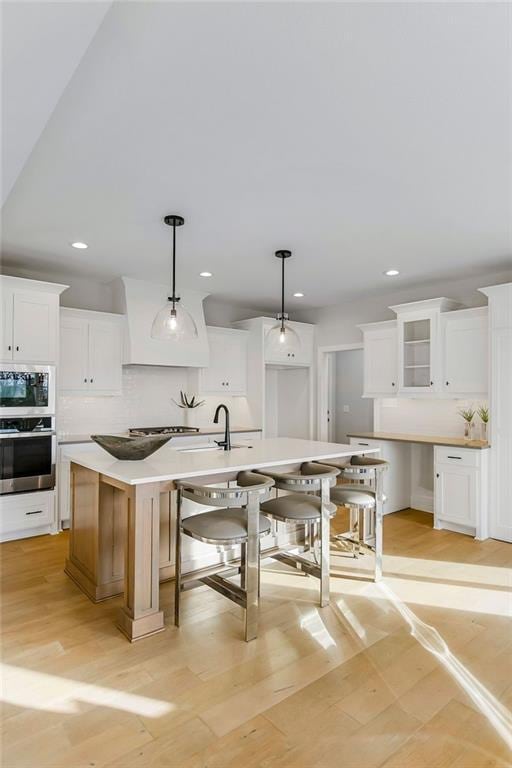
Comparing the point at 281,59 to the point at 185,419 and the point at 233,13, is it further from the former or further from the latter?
the point at 185,419

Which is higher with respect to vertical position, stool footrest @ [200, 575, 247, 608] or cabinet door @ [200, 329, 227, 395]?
cabinet door @ [200, 329, 227, 395]

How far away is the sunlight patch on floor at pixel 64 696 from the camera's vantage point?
1979mm

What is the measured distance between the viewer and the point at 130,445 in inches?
120

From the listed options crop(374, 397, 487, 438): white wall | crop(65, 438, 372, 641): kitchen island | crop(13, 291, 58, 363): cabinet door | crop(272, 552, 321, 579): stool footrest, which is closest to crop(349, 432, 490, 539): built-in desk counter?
crop(374, 397, 487, 438): white wall

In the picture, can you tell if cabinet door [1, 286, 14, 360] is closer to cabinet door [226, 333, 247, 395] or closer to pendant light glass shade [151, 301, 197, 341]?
pendant light glass shade [151, 301, 197, 341]

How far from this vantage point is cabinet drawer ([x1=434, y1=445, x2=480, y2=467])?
Answer: 4441 mm

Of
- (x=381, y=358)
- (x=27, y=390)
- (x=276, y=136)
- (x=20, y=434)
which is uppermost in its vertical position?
(x=276, y=136)

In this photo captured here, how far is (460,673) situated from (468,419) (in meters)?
3.10

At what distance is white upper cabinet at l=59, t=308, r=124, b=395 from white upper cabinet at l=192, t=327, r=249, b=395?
1169 millimetres

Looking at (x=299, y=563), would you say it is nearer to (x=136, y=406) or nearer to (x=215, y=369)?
(x=136, y=406)

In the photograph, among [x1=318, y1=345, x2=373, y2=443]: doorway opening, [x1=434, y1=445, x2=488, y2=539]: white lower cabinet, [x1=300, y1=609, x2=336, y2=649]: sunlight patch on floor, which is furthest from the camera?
[x1=318, y1=345, x2=373, y2=443]: doorway opening

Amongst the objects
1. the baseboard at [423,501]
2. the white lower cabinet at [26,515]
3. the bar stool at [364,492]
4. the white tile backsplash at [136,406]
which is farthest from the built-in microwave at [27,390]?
the baseboard at [423,501]

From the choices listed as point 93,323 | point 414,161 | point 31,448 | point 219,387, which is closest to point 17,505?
point 31,448

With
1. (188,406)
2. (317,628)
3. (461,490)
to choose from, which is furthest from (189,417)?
(317,628)
